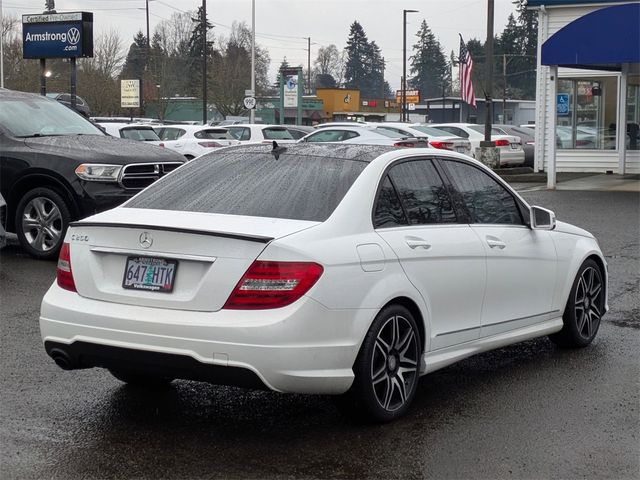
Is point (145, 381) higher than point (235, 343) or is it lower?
lower

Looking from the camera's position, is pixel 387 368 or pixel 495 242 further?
pixel 495 242

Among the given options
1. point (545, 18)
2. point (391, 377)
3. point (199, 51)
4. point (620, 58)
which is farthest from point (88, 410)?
point (199, 51)

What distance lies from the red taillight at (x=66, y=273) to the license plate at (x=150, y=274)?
1.26ft

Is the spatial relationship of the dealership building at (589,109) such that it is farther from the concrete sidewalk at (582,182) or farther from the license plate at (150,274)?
the license plate at (150,274)

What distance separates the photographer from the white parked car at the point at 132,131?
22828mm

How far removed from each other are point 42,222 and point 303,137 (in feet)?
51.4

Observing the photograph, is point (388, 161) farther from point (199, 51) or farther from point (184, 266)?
point (199, 51)

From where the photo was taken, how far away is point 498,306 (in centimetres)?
638

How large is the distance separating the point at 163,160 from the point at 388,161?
20.0 feet

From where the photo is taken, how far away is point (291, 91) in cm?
5794

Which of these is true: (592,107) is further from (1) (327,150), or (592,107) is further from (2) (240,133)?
(1) (327,150)

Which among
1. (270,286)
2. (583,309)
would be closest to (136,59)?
(583,309)

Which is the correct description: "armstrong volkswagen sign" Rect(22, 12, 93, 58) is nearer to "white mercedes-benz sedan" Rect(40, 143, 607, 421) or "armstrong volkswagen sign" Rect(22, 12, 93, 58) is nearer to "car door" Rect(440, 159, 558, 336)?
"white mercedes-benz sedan" Rect(40, 143, 607, 421)

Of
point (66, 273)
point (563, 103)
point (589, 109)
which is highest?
point (563, 103)
